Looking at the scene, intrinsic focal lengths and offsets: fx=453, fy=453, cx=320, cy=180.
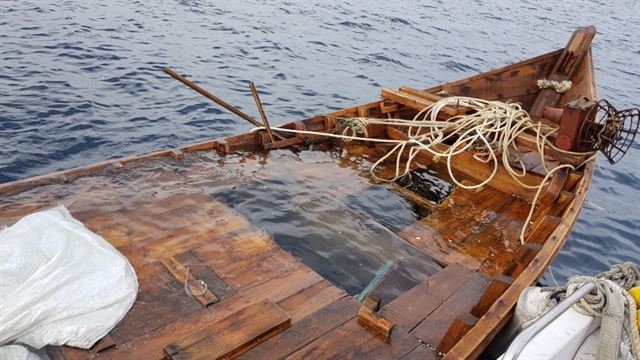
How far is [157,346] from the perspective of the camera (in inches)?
121

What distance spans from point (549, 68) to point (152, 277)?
28.7 feet

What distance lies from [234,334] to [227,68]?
11.0m

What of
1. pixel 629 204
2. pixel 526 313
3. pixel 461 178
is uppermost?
pixel 526 313

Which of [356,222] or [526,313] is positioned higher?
[526,313]

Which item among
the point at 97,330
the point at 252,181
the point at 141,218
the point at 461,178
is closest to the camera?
the point at 97,330

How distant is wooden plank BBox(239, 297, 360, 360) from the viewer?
3.16m

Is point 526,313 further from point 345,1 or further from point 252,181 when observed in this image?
point 345,1

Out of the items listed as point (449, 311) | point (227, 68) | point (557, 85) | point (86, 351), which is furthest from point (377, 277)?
point (227, 68)

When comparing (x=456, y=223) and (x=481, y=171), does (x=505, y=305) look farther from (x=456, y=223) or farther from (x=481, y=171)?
(x=481, y=171)

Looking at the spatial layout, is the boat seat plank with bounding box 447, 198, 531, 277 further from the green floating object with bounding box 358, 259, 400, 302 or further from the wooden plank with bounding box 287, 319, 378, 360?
the wooden plank with bounding box 287, 319, 378, 360

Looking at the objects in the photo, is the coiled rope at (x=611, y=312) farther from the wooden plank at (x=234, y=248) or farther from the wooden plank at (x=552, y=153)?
the wooden plank at (x=552, y=153)

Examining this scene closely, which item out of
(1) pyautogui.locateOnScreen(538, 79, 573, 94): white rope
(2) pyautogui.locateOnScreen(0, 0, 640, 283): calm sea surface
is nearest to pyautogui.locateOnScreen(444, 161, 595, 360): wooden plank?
(2) pyautogui.locateOnScreen(0, 0, 640, 283): calm sea surface

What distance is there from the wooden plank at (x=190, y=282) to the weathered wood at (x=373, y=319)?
1152mm

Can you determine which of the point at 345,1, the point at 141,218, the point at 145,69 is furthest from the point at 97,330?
the point at 345,1
